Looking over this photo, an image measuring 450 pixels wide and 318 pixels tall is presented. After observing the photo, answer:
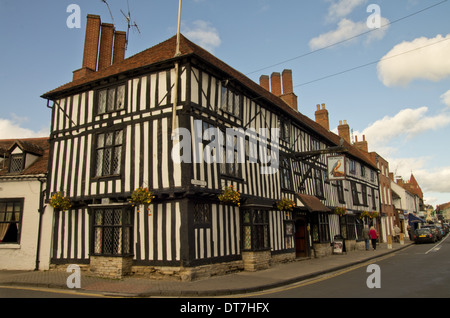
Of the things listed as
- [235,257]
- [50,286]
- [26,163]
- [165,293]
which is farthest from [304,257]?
[26,163]

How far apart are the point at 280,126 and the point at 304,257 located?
707 cm

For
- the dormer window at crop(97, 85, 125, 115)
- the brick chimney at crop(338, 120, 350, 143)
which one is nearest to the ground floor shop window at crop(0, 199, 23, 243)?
the dormer window at crop(97, 85, 125, 115)

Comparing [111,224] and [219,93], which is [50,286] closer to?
[111,224]

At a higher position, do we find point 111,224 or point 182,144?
point 182,144

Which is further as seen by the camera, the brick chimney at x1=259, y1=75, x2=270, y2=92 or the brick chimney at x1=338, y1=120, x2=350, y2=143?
the brick chimney at x1=338, y1=120, x2=350, y2=143

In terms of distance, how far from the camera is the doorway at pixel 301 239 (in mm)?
18422

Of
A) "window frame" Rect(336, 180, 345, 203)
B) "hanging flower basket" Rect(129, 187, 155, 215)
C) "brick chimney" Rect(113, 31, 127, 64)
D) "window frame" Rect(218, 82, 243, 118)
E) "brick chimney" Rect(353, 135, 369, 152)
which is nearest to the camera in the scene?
"hanging flower basket" Rect(129, 187, 155, 215)

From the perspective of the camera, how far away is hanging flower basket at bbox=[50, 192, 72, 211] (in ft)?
42.3

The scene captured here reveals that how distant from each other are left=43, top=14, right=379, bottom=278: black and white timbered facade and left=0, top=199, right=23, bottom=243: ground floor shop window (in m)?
1.89

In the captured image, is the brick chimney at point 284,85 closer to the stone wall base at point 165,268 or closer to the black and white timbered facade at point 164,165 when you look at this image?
the black and white timbered facade at point 164,165

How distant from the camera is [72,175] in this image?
1349 centimetres

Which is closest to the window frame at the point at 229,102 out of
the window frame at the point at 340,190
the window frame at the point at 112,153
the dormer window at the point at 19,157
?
the window frame at the point at 112,153

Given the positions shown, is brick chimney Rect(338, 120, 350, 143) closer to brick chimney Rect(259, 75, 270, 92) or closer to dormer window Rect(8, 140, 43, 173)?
brick chimney Rect(259, 75, 270, 92)

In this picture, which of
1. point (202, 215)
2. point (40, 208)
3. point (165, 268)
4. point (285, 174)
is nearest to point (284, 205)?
point (285, 174)
